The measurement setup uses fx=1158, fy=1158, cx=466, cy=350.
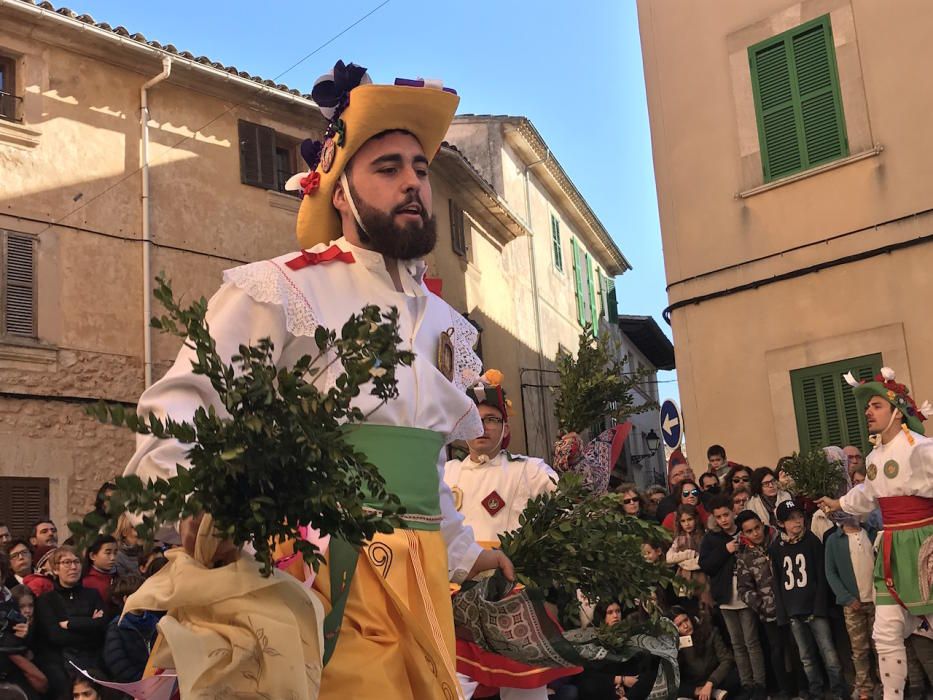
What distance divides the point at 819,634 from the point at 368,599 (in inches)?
287

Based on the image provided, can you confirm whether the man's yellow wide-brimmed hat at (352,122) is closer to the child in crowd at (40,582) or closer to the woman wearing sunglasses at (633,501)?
the child in crowd at (40,582)

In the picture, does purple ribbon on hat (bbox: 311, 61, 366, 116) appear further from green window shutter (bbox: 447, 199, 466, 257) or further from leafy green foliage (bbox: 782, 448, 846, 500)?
green window shutter (bbox: 447, 199, 466, 257)

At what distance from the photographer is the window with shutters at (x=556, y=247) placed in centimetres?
2822

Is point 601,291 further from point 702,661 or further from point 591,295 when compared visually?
point 702,661

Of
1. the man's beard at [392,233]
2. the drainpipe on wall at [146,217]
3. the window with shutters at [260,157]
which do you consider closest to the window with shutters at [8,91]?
the drainpipe on wall at [146,217]

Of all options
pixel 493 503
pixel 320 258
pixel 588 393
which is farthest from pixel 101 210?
pixel 320 258

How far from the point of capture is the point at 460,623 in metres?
3.45

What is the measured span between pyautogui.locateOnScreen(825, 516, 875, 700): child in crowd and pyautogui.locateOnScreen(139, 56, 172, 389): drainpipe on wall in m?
9.43

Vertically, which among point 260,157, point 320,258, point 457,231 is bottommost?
point 320,258

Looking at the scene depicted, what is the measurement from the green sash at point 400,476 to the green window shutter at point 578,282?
87.8 feet

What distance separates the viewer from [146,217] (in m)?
16.0

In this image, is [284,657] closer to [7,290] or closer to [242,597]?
[242,597]

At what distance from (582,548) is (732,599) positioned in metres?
6.78

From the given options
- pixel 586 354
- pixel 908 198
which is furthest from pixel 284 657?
pixel 586 354
